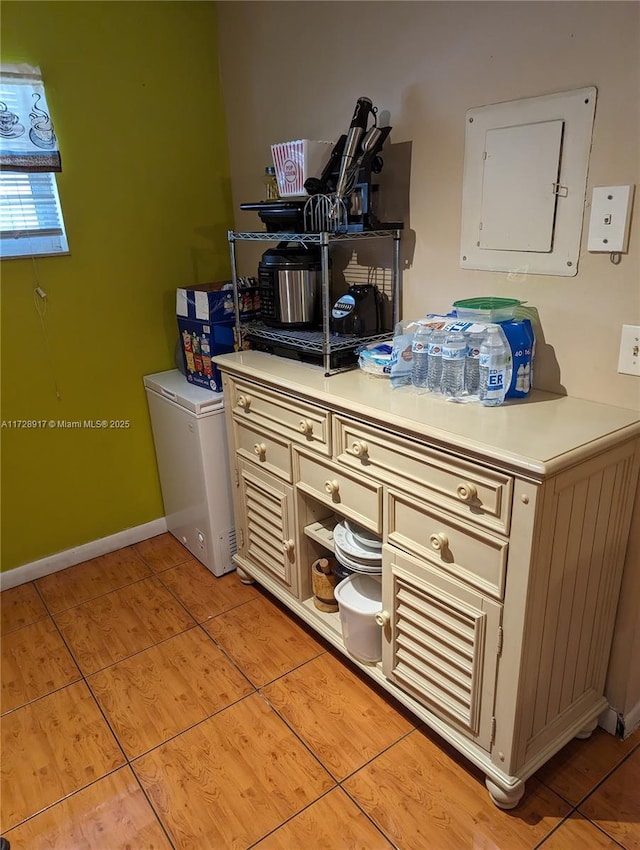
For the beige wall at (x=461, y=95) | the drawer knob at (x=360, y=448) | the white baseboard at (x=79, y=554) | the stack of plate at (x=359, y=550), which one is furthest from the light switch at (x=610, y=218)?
the white baseboard at (x=79, y=554)

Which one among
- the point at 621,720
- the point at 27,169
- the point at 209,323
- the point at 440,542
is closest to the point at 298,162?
the point at 209,323

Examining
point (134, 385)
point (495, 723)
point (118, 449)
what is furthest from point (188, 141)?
point (495, 723)

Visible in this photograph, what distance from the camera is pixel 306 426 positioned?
1.79 m

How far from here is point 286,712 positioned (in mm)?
1814

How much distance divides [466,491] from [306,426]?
0.61 metres

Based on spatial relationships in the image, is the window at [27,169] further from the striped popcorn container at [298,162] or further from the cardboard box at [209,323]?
the striped popcorn container at [298,162]

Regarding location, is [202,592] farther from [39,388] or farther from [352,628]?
[39,388]

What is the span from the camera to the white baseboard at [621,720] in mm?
1663

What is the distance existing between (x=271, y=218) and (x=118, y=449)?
1261 mm

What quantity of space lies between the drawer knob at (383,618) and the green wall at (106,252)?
4.87ft

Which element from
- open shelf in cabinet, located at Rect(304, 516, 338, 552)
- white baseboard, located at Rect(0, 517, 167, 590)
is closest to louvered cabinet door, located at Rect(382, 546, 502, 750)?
open shelf in cabinet, located at Rect(304, 516, 338, 552)

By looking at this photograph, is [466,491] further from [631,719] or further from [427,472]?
[631,719]

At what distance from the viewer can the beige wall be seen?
137 centimetres

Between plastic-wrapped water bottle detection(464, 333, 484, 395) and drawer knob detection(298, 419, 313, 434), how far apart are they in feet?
1.56
